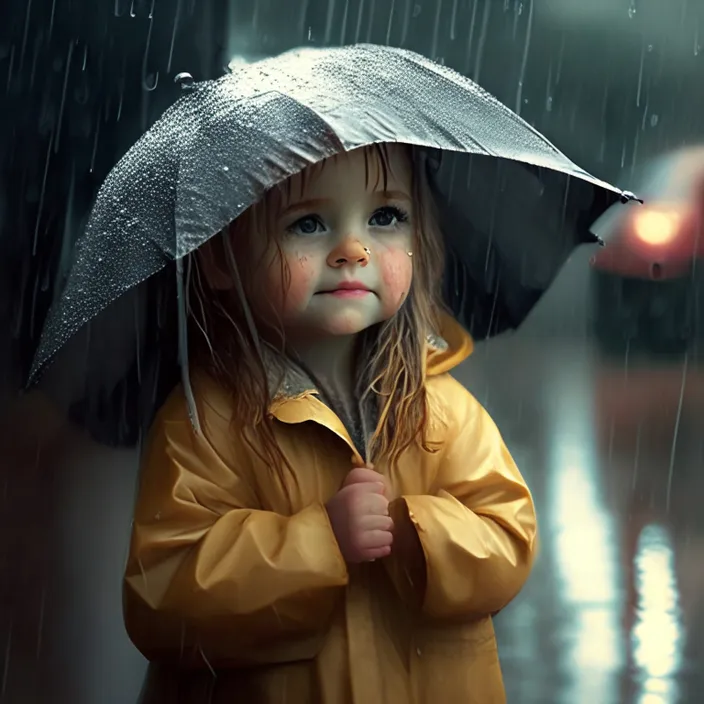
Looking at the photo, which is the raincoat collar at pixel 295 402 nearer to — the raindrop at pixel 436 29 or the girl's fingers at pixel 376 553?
the girl's fingers at pixel 376 553

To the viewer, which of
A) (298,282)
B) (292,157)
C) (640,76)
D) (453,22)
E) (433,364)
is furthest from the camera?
(640,76)

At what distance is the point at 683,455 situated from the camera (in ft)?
5.69


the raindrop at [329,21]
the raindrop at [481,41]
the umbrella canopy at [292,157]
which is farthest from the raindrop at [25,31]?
the raindrop at [481,41]

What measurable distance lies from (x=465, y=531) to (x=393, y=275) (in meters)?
0.24

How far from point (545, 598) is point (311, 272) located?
0.83 m

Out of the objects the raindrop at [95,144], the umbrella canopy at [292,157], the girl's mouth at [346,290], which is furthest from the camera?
the raindrop at [95,144]

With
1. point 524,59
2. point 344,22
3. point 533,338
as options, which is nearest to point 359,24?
point 344,22

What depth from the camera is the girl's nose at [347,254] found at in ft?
3.15

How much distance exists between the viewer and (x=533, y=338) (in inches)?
66.5

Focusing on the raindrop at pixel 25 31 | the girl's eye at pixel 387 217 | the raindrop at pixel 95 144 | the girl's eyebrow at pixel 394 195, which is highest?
the raindrop at pixel 25 31

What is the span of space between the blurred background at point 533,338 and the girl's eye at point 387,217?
0.41 m

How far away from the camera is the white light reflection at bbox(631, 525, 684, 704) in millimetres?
1476

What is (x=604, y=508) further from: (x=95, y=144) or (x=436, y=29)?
(x=95, y=144)

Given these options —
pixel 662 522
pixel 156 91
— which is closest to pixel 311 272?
pixel 156 91
